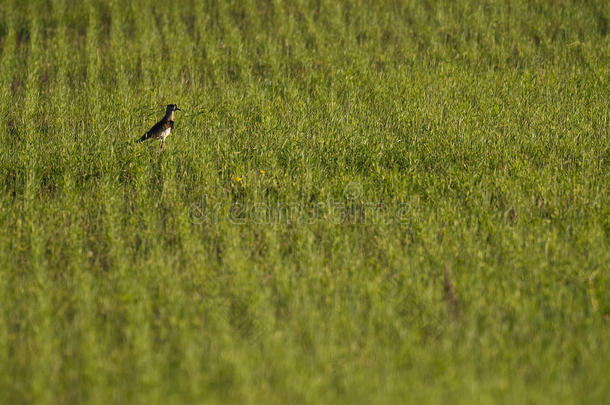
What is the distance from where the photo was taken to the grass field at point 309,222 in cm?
396

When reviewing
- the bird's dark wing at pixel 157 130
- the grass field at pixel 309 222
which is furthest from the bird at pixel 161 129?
the grass field at pixel 309 222

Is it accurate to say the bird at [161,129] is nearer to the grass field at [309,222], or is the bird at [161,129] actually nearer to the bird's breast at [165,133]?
the bird's breast at [165,133]

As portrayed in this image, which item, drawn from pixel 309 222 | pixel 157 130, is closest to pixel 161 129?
pixel 157 130

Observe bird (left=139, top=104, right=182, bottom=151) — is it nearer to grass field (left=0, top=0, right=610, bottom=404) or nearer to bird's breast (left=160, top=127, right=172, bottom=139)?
bird's breast (left=160, top=127, right=172, bottom=139)

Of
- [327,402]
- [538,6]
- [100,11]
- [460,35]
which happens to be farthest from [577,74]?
[100,11]

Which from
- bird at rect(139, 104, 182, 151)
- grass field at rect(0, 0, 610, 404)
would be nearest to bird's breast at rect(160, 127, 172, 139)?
bird at rect(139, 104, 182, 151)

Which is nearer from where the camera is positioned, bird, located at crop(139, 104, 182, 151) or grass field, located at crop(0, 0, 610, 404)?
grass field, located at crop(0, 0, 610, 404)

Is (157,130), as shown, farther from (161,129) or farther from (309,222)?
(309,222)

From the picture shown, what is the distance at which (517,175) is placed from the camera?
647cm

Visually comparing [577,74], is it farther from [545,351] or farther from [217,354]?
[217,354]

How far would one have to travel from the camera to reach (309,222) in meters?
5.75

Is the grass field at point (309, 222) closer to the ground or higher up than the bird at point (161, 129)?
closer to the ground

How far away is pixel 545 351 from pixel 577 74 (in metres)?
6.54

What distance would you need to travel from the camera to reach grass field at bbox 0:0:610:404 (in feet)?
13.0
